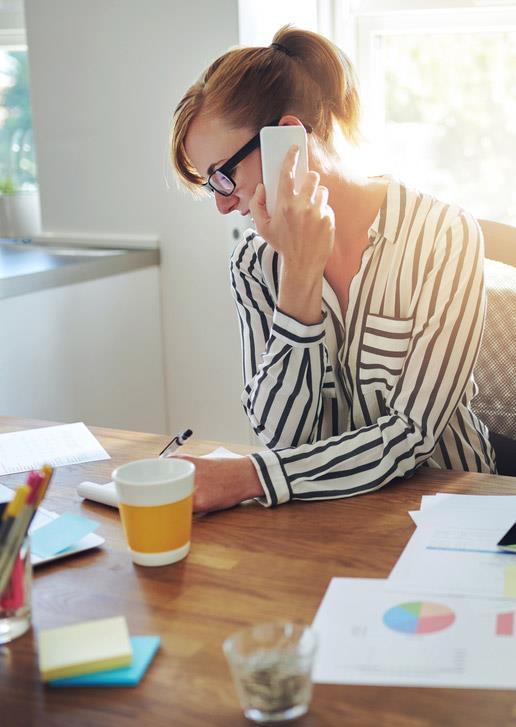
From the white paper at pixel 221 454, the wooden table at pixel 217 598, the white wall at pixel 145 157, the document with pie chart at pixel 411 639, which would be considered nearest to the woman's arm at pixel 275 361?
the white paper at pixel 221 454

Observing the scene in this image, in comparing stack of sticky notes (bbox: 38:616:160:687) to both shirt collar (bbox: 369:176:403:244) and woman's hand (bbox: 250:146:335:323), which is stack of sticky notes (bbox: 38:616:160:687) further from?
shirt collar (bbox: 369:176:403:244)

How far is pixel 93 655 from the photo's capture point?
2.53 ft

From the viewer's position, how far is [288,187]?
131cm

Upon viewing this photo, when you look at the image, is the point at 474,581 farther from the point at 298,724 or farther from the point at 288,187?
the point at 288,187

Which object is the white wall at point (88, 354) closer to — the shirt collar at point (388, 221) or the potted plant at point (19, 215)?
the potted plant at point (19, 215)

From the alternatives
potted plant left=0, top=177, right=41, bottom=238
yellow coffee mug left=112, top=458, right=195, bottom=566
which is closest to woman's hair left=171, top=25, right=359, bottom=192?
yellow coffee mug left=112, top=458, right=195, bottom=566

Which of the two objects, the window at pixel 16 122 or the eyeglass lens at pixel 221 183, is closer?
the eyeglass lens at pixel 221 183

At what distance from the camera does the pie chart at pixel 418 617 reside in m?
0.82

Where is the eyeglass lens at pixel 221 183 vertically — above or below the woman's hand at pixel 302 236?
above

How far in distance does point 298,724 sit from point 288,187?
2.64ft

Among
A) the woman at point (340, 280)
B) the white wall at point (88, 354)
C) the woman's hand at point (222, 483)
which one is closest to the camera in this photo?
the woman's hand at point (222, 483)

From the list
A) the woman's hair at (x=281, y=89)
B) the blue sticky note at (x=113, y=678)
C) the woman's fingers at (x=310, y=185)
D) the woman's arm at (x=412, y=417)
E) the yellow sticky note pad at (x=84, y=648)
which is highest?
the woman's hair at (x=281, y=89)

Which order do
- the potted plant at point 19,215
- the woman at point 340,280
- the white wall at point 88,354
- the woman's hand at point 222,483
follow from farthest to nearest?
1. the potted plant at point 19,215
2. the white wall at point 88,354
3. the woman at point 340,280
4. the woman's hand at point 222,483

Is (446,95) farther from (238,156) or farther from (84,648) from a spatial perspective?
(84,648)
